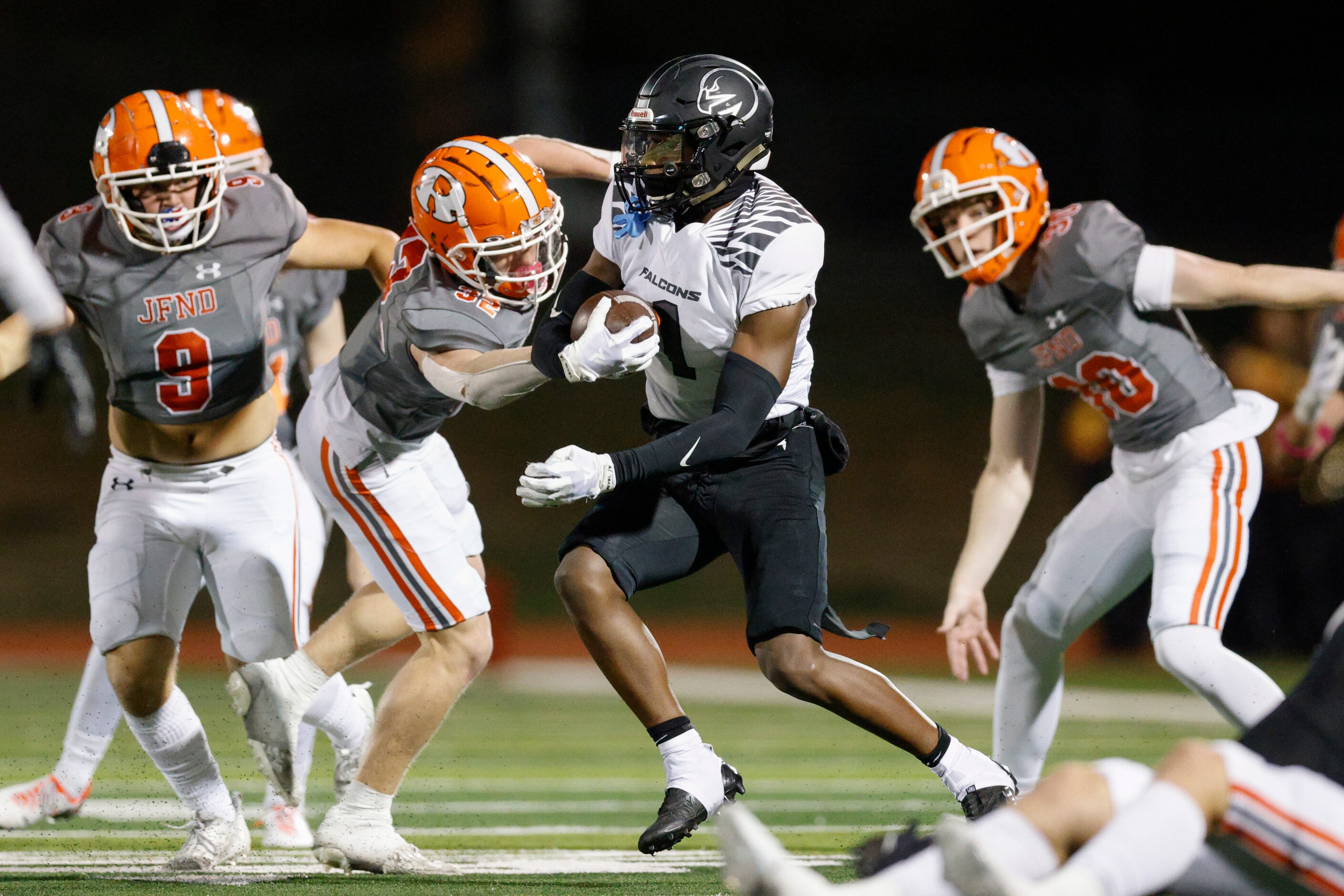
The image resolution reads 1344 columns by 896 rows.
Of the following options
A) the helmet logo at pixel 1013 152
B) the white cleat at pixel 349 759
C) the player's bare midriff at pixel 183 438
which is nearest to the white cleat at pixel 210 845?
the white cleat at pixel 349 759

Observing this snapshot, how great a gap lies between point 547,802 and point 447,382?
2.04 m

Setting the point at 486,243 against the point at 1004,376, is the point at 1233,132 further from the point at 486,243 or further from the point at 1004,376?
the point at 486,243

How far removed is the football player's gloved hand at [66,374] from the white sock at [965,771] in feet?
7.53

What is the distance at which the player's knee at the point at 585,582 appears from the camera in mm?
3482

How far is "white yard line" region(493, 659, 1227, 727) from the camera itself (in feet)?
25.2

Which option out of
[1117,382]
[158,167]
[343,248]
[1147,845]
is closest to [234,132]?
[343,248]

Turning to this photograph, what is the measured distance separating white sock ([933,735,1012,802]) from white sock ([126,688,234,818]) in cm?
179

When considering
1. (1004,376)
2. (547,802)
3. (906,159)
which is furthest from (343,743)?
(906,159)

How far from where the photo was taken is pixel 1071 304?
3994 mm

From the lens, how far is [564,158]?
4375mm

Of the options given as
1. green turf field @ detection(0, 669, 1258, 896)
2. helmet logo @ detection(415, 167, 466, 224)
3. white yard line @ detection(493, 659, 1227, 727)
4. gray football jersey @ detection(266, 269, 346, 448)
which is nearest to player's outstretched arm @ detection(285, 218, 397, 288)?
helmet logo @ detection(415, 167, 466, 224)

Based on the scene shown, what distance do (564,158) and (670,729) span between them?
1688mm

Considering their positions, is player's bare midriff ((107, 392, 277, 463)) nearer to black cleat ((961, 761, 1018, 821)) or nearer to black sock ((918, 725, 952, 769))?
black sock ((918, 725, 952, 769))

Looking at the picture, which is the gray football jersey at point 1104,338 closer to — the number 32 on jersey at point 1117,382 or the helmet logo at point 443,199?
the number 32 on jersey at point 1117,382
